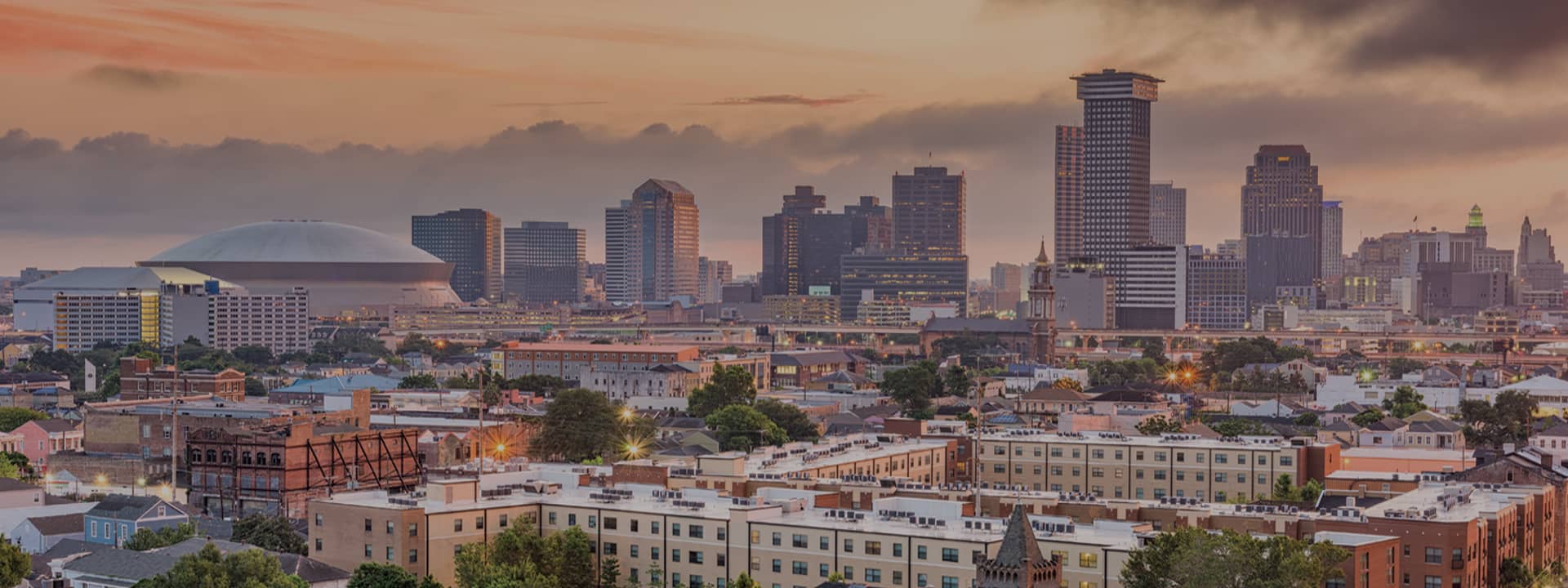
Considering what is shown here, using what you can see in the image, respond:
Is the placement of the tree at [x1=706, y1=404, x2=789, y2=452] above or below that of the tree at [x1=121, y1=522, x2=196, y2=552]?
above

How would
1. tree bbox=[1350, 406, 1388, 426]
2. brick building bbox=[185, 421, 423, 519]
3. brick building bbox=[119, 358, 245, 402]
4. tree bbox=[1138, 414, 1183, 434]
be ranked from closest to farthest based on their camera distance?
1. brick building bbox=[185, 421, 423, 519]
2. tree bbox=[1138, 414, 1183, 434]
3. tree bbox=[1350, 406, 1388, 426]
4. brick building bbox=[119, 358, 245, 402]

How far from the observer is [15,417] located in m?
122

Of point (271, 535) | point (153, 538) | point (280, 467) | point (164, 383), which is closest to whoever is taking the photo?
point (153, 538)

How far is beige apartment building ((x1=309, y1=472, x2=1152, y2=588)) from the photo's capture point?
Answer: 5616cm

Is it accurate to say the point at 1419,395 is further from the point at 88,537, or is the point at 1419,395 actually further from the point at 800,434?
the point at 88,537

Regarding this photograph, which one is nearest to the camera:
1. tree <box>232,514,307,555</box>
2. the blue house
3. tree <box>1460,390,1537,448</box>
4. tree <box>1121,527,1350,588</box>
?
tree <box>1121,527,1350,588</box>

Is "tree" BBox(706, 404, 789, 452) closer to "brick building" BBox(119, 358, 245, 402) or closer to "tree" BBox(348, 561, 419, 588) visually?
"brick building" BBox(119, 358, 245, 402)

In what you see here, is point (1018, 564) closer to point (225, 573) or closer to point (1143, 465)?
point (225, 573)

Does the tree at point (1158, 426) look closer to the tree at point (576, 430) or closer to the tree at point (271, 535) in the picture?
the tree at point (576, 430)

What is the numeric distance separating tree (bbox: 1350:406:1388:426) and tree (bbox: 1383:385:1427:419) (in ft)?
6.22

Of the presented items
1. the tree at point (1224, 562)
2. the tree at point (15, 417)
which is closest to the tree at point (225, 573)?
the tree at point (1224, 562)

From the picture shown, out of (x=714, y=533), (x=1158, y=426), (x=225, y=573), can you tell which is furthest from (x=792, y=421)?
(x=225, y=573)

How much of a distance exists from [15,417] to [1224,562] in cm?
8970

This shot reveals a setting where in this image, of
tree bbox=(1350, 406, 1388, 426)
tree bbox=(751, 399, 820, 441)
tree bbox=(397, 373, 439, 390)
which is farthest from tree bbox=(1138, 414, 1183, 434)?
tree bbox=(397, 373, 439, 390)
